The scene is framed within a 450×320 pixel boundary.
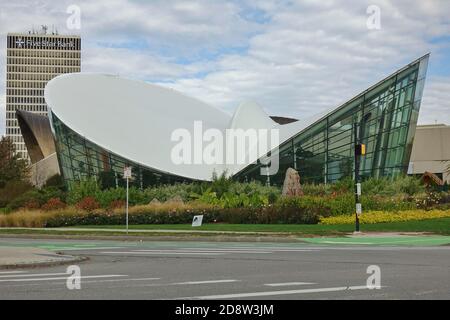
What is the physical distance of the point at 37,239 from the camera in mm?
28906

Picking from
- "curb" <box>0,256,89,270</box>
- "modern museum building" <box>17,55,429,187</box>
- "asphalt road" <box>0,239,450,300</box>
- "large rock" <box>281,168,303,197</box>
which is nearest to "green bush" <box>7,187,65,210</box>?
"modern museum building" <box>17,55,429,187</box>

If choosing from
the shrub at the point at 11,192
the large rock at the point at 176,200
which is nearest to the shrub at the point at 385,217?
the large rock at the point at 176,200

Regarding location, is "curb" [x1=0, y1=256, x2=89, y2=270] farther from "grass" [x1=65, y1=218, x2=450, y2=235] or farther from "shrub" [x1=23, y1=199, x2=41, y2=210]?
"shrub" [x1=23, y1=199, x2=41, y2=210]

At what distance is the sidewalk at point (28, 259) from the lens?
48.9ft

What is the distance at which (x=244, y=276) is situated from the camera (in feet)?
41.4

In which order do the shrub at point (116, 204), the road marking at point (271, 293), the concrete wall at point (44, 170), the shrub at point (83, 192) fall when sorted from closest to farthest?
→ 1. the road marking at point (271, 293)
2. the shrub at point (116, 204)
3. the shrub at point (83, 192)
4. the concrete wall at point (44, 170)

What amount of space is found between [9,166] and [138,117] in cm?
2496

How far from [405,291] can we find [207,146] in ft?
149

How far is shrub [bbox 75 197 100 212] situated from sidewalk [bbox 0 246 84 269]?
22.7 meters

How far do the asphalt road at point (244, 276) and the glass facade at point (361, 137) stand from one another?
3228cm

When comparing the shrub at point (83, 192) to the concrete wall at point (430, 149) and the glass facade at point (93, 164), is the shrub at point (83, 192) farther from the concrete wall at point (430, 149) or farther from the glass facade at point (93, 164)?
the concrete wall at point (430, 149)

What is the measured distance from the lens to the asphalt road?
1006 centimetres

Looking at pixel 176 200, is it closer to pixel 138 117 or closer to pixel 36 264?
pixel 138 117
